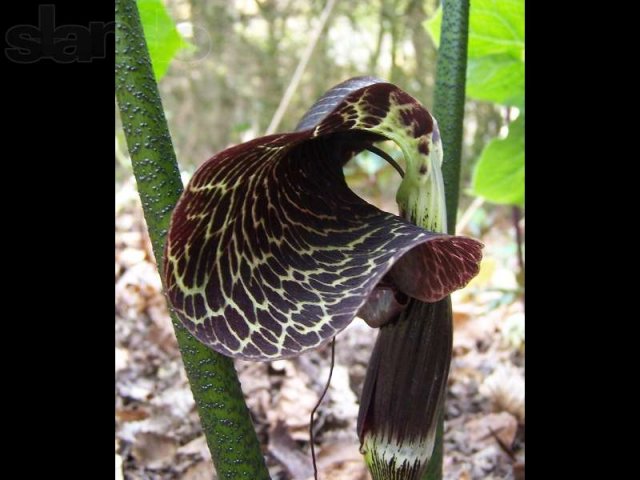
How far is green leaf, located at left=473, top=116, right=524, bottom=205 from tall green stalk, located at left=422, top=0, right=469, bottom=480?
708mm

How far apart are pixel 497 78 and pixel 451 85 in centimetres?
66

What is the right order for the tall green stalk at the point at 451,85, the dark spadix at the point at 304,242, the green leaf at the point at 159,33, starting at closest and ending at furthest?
1. the dark spadix at the point at 304,242
2. the tall green stalk at the point at 451,85
3. the green leaf at the point at 159,33

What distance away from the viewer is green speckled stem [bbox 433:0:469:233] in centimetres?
79

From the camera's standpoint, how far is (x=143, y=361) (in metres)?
1.70

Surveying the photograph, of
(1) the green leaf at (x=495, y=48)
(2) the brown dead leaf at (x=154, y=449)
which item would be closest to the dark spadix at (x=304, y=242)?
(1) the green leaf at (x=495, y=48)

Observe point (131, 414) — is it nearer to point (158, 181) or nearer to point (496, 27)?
point (158, 181)

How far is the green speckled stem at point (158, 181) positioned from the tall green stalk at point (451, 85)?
271 mm

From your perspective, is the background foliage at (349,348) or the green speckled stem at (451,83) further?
the background foliage at (349,348)

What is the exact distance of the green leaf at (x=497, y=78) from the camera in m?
1.36

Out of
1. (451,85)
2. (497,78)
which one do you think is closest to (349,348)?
(497,78)

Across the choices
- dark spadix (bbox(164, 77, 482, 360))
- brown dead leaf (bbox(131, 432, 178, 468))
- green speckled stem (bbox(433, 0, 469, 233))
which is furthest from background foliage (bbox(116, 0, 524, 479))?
dark spadix (bbox(164, 77, 482, 360))

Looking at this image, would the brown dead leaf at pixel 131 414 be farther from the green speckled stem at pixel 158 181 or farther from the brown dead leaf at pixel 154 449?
the green speckled stem at pixel 158 181

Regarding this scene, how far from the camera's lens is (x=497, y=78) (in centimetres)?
140
